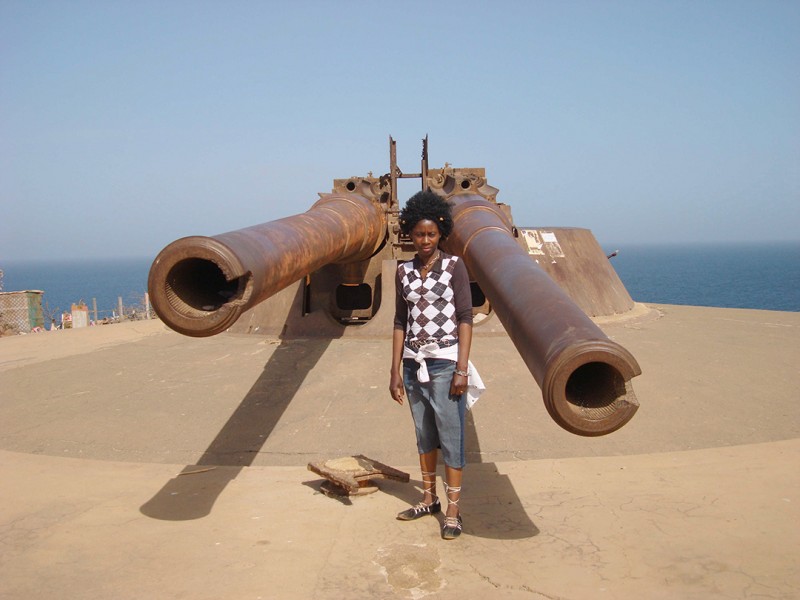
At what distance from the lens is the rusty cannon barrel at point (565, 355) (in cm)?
255

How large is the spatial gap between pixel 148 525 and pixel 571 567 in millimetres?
2176

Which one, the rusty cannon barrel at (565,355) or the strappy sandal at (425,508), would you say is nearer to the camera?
the rusty cannon barrel at (565,355)

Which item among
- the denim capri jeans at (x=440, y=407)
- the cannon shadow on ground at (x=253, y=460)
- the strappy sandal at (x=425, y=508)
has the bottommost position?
the cannon shadow on ground at (x=253, y=460)

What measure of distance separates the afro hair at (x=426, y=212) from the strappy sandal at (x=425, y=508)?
1314mm

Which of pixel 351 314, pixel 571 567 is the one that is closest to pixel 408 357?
pixel 571 567

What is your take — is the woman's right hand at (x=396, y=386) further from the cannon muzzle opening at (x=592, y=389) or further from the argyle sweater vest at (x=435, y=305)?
the cannon muzzle opening at (x=592, y=389)

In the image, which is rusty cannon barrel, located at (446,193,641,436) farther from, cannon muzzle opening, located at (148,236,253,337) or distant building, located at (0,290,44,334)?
distant building, located at (0,290,44,334)

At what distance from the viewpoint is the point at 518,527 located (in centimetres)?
378

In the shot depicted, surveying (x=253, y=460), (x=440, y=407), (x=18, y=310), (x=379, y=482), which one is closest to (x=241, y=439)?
(x=253, y=460)

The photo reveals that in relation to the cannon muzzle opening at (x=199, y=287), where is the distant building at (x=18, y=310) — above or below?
below

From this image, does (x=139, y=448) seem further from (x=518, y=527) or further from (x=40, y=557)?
(x=518, y=527)

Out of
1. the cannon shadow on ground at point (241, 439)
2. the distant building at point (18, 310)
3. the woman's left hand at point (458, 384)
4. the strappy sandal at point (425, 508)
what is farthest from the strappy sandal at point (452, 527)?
the distant building at point (18, 310)

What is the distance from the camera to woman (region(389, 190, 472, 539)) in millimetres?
3729

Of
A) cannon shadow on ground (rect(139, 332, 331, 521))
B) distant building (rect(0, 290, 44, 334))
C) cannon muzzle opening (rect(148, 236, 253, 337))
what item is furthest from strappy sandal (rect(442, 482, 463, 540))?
distant building (rect(0, 290, 44, 334))
